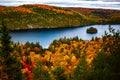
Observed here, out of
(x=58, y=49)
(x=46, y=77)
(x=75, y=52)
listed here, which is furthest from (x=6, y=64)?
(x=58, y=49)

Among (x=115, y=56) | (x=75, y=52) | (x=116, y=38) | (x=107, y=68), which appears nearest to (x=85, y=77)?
(x=107, y=68)

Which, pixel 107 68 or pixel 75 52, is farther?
pixel 75 52

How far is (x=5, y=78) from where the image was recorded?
5622 centimetres

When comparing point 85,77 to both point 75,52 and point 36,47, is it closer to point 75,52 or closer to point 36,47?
point 75,52

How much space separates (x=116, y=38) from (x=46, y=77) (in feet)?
37.1

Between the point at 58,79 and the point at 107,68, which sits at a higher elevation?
the point at 107,68

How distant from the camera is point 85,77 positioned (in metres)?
39.0

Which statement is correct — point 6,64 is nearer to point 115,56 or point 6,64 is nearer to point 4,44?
point 4,44

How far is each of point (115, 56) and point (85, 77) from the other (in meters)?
7.37

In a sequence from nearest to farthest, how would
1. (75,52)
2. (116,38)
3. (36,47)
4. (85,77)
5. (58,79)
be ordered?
(85,77) → (116,38) → (58,79) → (75,52) → (36,47)

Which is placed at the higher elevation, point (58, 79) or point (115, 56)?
point (115, 56)

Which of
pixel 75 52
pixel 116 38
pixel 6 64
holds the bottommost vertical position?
pixel 75 52

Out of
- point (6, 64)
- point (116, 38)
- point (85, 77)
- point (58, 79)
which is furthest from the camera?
point (58, 79)

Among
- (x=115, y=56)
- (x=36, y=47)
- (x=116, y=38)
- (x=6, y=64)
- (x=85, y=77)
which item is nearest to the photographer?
(x=85, y=77)
